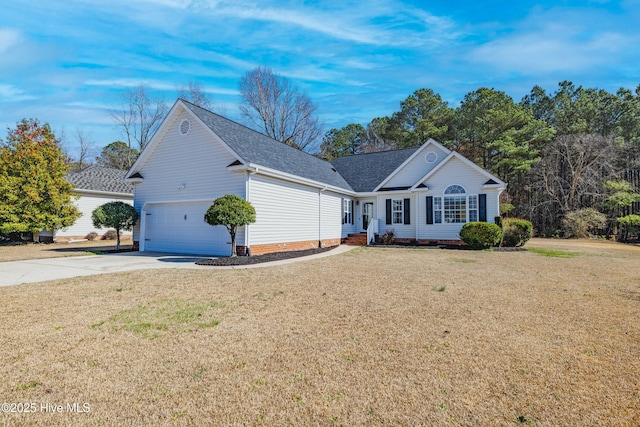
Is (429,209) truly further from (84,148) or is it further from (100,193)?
(84,148)

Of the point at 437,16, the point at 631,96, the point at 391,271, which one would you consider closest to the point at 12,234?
the point at 391,271

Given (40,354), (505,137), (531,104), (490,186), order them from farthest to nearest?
(531,104), (505,137), (490,186), (40,354)

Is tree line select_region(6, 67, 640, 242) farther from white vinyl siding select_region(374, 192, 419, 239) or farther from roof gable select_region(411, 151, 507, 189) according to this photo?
white vinyl siding select_region(374, 192, 419, 239)

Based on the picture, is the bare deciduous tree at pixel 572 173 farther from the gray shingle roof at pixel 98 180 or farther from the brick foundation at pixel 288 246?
the gray shingle roof at pixel 98 180

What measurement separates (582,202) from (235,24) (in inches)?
1174

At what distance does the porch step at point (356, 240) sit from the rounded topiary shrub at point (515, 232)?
7402 mm

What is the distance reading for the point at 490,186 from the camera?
16812 mm

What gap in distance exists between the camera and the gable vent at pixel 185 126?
14125 mm

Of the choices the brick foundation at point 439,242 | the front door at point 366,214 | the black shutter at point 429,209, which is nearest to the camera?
the brick foundation at point 439,242

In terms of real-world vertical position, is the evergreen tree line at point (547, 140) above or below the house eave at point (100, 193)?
above

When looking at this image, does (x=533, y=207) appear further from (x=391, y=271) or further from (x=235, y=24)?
(x=235, y=24)

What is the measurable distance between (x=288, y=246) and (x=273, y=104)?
77.1 ft

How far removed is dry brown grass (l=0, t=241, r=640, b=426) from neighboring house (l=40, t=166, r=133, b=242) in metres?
18.2

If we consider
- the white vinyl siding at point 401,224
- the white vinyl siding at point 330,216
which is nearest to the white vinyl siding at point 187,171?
the white vinyl siding at point 330,216
